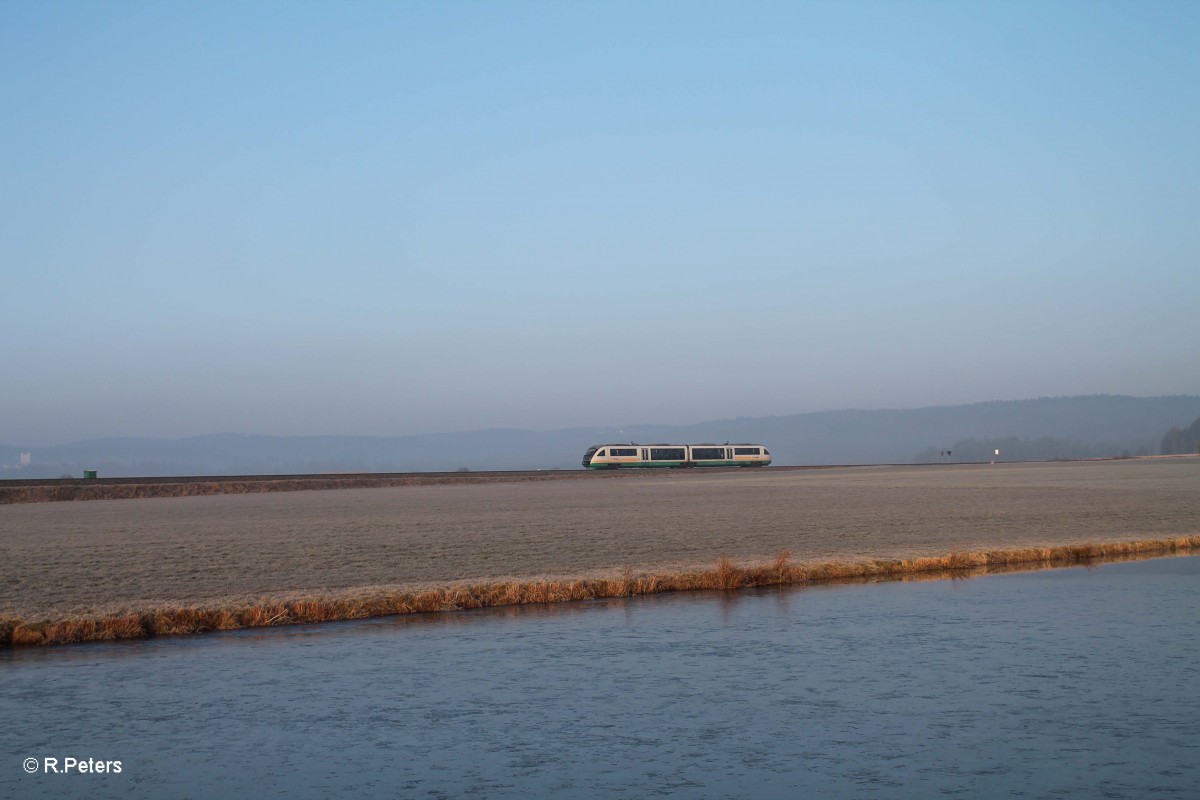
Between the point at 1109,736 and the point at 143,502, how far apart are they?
55901 mm

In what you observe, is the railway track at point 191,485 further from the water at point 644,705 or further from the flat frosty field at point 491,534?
the water at point 644,705

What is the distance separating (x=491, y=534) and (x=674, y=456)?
270 feet

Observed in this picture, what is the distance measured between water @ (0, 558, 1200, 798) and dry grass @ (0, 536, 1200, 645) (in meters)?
0.65

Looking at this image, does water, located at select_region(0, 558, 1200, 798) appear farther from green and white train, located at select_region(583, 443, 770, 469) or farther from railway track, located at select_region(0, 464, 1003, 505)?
green and white train, located at select_region(583, 443, 770, 469)

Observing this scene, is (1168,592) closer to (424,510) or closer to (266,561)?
(266,561)

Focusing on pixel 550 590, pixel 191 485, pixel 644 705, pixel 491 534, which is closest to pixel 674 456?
pixel 191 485

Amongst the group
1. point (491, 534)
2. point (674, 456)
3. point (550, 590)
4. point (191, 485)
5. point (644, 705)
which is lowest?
point (644, 705)

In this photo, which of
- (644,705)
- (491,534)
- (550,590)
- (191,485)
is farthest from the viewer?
(191,485)

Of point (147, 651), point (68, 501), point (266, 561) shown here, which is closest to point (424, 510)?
point (266, 561)

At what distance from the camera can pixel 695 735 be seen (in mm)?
11312

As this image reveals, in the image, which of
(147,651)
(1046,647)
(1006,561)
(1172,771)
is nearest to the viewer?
(1172,771)

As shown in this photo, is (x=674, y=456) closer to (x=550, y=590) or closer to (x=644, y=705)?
(x=550, y=590)

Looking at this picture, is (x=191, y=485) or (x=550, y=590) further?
(x=191, y=485)

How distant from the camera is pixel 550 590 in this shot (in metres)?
20.8
